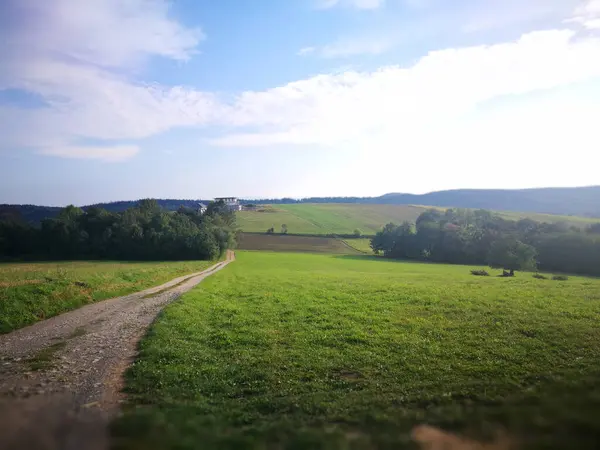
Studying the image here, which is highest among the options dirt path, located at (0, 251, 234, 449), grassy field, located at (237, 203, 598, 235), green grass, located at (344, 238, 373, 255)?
grassy field, located at (237, 203, 598, 235)

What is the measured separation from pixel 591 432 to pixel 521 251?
2587 inches

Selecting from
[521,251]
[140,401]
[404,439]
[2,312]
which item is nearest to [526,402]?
[404,439]

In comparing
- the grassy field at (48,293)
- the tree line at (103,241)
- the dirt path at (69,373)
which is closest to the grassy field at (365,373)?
the dirt path at (69,373)

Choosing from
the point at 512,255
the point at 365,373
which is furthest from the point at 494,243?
the point at 365,373

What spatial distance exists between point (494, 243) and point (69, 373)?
67467 mm

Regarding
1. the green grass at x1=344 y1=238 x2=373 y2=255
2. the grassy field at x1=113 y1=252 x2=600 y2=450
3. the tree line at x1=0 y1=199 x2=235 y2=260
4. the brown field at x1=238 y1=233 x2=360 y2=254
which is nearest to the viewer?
the grassy field at x1=113 y1=252 x2=600 y2=450

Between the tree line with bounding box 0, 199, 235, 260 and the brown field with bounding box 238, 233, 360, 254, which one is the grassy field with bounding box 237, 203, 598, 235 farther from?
the tree line with bounding box 0, 199, 235, 260

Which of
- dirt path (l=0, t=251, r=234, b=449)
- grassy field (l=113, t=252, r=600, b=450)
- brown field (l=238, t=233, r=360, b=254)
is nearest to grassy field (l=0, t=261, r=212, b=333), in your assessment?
dirt path (l=0, t=251, r=234, b=449)

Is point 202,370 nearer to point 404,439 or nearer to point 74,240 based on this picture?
point 404,439

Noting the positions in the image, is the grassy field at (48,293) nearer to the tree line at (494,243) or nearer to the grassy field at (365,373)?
the grassy field at (365,373)

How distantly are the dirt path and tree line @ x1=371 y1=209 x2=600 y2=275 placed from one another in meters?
55.5

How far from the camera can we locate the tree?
59.7m

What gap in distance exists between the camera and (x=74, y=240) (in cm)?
8588

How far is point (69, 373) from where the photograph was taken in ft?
42.4
